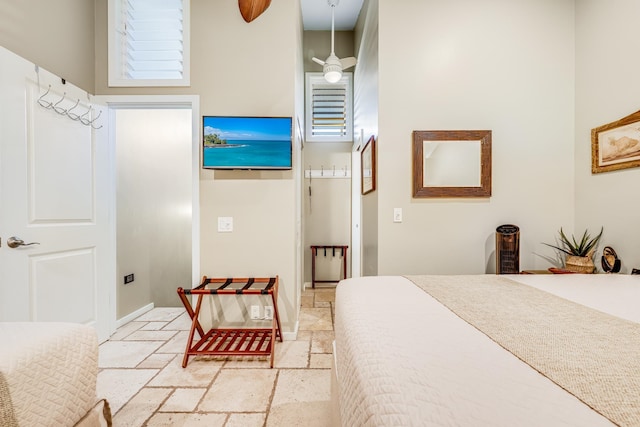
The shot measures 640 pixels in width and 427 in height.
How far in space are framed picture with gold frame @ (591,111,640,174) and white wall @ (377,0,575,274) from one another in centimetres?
22

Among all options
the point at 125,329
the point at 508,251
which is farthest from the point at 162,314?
the point at 508,251

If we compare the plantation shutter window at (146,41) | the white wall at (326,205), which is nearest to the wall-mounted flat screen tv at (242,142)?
the plantation shutter window at (146,41)

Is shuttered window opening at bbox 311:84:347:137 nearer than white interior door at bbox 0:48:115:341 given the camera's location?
No

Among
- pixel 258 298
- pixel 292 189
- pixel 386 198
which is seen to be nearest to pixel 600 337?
pixel 386 198

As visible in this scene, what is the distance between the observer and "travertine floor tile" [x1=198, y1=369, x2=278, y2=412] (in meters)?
1.57

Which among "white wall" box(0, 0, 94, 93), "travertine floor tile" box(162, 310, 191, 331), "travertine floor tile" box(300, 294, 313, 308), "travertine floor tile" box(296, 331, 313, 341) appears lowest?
"travertine floor tile" box(162, 310, 191, 331)

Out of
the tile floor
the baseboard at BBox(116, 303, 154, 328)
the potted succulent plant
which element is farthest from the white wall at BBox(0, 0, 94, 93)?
the potted succulent plant

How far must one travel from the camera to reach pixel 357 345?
779 millimetres

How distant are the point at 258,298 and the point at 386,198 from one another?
1.44 meters

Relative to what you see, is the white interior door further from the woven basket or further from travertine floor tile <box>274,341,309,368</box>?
the woven basket

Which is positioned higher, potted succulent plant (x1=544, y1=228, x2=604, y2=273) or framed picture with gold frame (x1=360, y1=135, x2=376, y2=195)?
framed picture with gold frame (x1=360, y1=135, x2=376, y2=195)

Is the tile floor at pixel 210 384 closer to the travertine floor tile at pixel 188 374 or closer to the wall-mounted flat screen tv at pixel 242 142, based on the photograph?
the travertine floor tile at pixel 188 374

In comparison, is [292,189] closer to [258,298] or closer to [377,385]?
[258,298]

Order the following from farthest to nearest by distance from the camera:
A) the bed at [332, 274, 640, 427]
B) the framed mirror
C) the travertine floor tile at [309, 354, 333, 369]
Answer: the framed mirror, the travertine floor tile at [309, 354, 333, 369], the bed at [332, 274, 640, 427]
